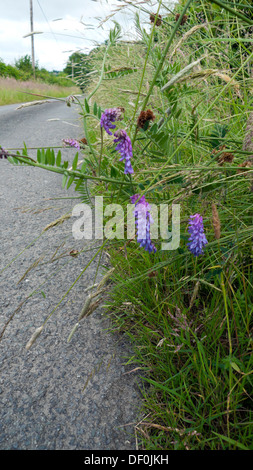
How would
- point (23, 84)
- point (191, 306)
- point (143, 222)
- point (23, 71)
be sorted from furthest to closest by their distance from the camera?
point (23, 71) < point (23, 84) < point (191, 306) < point (143, 222)

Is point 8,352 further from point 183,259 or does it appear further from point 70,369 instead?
point 183,259

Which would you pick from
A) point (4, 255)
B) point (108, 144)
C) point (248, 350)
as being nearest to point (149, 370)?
point (248, 350)

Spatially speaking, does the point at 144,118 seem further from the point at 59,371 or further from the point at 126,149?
the point at 59,371

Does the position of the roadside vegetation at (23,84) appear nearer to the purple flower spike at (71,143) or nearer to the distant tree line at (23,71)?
the distant tree line at (23,71)

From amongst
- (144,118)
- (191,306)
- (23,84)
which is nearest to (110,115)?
(144,118)

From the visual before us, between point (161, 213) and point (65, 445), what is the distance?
0.77 m

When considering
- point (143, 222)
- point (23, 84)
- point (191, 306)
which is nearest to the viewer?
point (143, 222)

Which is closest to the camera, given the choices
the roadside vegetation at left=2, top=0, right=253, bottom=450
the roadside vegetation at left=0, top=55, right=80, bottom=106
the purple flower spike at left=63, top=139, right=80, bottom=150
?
the roadside vegetation at left=2, top=0, right=253, bottom=450

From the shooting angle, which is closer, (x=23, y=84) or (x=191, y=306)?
(x=191, y=306)

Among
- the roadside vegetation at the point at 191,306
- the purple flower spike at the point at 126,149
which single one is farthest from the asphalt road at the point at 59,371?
the purple flower spike at the point at 126,149

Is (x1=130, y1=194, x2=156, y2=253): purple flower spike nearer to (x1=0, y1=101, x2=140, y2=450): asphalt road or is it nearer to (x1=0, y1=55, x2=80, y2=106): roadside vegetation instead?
(x1=0, y1=101, x2=140, y2=450): asphalt road

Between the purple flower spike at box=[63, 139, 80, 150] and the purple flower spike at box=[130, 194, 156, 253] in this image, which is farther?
the purple flower spike at box=[63, 139, 80, 150]

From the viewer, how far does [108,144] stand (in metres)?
1.37

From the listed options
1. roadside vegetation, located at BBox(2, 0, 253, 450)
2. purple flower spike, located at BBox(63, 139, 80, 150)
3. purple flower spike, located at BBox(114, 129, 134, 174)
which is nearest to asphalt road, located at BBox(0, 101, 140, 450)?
roadside vegetation, located at BBox(2, 0, 253, 450)
